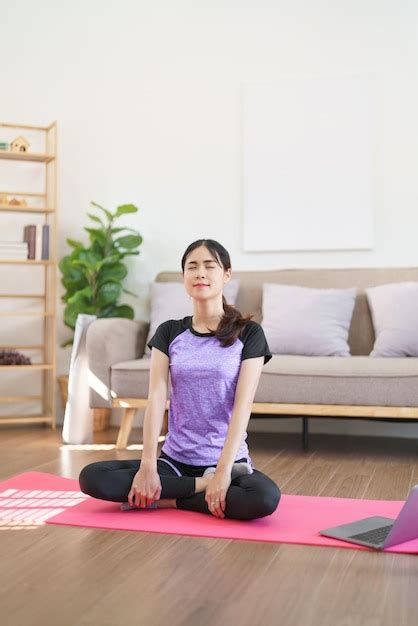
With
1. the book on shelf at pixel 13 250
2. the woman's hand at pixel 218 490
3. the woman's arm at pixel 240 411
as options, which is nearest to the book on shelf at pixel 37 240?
the book on shelf at pixel 13 250

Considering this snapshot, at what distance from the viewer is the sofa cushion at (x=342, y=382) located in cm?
346

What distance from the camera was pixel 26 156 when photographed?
4707mm

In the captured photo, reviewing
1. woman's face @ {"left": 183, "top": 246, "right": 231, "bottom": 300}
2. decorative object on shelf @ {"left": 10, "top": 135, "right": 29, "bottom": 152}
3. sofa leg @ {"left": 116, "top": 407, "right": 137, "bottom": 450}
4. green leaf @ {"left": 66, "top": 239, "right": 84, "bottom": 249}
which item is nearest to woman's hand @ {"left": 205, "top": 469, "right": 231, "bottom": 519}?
woman's face @ {"left": 183, "top": 246, "right": 231, "bottom": 300}

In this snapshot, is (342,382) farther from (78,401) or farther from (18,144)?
(18,144)

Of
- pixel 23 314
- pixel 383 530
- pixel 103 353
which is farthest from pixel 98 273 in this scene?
pixel 383 530

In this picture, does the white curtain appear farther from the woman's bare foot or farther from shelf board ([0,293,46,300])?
the woman's bare foot

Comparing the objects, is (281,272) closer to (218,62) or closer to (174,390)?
(218,62)

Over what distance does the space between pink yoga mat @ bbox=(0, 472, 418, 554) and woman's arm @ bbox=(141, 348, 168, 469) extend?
0.18m

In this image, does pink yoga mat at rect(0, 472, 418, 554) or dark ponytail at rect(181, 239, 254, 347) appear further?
dark ponytail at rect(181, 239, 254, 347)

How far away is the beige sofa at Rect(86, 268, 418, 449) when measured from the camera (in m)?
3.48

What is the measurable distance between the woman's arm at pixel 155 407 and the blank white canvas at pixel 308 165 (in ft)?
7.22

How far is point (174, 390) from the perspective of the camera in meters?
2.47

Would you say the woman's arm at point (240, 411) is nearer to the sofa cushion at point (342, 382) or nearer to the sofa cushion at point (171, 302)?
the sofa cushion at point (342, 382)

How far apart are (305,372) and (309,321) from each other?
54 centimetres
